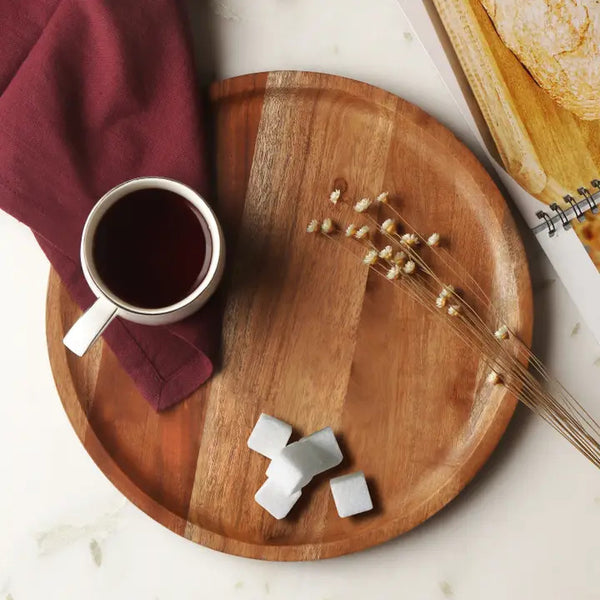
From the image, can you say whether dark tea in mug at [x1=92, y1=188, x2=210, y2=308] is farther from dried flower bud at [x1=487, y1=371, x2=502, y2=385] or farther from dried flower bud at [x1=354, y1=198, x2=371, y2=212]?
dried flower bud at [x1=487, y1=371, x2=502, y2=385]

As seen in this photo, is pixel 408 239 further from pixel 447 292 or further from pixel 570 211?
pixel 570 211

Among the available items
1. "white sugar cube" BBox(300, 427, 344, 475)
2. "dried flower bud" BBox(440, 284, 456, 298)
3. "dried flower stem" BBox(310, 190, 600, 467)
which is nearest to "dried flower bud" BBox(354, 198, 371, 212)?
"dried flower stem" BBox(310, 190, 600, 467)

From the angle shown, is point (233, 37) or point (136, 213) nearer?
point (136, 213)

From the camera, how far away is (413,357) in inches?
27.9

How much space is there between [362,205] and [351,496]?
28 centimetres

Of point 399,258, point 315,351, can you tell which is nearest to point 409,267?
point 399,258

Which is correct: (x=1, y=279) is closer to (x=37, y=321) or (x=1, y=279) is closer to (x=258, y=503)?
(x=37, y=321)

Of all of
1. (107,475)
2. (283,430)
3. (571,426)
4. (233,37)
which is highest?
(233,37)

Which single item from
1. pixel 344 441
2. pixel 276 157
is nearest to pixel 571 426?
pixel 344 441

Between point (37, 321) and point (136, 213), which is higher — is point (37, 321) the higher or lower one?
the lower one

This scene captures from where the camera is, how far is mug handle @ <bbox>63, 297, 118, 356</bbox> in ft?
1.99

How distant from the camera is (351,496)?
0.69m

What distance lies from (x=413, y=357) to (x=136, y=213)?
291 mm

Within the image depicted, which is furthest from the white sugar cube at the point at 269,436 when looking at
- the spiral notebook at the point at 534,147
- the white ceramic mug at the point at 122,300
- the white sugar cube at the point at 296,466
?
the spiral notebook at the point at 534,147
